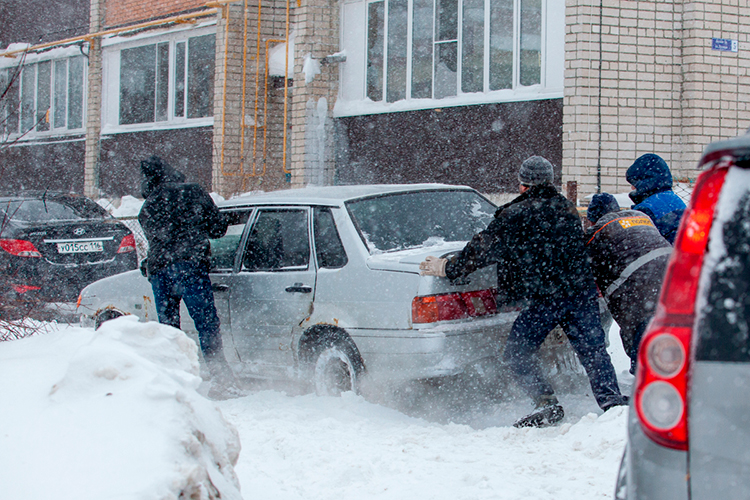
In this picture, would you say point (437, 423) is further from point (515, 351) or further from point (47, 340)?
point (47, 340)

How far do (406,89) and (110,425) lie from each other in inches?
391

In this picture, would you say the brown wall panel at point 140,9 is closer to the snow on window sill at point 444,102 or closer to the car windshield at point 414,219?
the snow on window sill at point 444,102

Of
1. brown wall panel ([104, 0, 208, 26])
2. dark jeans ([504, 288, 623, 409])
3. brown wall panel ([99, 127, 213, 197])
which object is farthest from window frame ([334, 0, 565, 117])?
dark jeans ([504, 288, 623, 409])

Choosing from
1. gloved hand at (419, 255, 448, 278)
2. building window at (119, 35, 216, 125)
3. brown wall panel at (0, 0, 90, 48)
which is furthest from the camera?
brown wall panel at (0, 0, 90, 48)

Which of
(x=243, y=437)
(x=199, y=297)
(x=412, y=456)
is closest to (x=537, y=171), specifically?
(x=412, y=456)

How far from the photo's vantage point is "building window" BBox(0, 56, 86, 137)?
20044 millimetres

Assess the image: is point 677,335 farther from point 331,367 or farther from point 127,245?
point 127,245

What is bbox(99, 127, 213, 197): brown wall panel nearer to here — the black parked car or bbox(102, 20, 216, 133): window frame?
bbox(102, 20, 216, 133): window frame

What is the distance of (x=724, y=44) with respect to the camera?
9914mm

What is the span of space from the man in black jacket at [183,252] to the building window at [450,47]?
623cm

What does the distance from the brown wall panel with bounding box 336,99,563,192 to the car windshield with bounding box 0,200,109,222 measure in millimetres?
4173

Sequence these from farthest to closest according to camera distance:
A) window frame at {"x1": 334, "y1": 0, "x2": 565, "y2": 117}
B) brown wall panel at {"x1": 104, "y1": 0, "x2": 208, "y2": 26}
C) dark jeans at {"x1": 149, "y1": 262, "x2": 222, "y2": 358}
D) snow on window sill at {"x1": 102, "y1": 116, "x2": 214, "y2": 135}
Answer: brown wall panel at {"x1": 104, "y1": 0, "x2": 208, "y2": 26} → snow on window sill at {"x1": 102, "y1": 116, "x2": 214, "y2": 135} → window frame at {"x1": 334, "y1": 0, "x2": 565, "y2": 117} → dark jeans at {"x1": 149, "y1": 262, "x2": 222, "y2": 358}

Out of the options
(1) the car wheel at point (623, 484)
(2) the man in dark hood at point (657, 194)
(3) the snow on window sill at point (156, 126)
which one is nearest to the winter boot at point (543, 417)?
(2) the man in dark hood at point (657, 194)

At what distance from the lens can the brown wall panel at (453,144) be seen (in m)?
10.6
